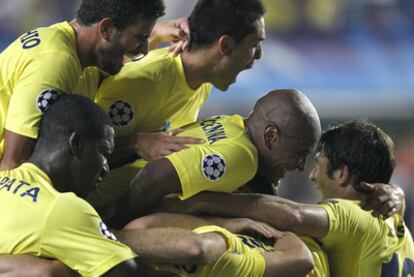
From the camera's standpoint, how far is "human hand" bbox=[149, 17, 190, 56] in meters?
5.38

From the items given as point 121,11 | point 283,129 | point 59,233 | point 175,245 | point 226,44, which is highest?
point 121,11

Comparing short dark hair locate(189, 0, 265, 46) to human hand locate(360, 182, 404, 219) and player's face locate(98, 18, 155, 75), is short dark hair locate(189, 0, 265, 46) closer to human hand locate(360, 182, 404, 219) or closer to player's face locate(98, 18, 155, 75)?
player's face locate(98, 18, 155, 75)

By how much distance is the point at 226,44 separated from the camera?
524 centimetres

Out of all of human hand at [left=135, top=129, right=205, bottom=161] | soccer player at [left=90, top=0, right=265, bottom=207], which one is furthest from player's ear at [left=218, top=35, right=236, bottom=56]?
human hand at [left=135, top=129, right=205, bottom=161]

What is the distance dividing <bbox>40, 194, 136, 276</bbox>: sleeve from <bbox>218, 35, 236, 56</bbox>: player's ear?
1367 mm

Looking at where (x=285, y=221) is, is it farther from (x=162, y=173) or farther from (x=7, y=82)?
(x=7, y=82)

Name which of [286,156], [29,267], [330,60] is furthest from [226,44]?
[330,60]

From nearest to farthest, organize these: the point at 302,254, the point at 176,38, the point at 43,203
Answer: the point at 43,203 < the point at 302,254 < the point at 176,38

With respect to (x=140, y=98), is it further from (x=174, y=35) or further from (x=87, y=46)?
(x=174, y=35)

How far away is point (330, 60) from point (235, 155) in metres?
9.95

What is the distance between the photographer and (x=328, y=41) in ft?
48.0

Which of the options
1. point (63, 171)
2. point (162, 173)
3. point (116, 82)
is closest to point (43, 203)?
point (63, 171)

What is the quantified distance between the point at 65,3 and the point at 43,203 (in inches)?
405

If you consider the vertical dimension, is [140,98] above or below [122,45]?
below
